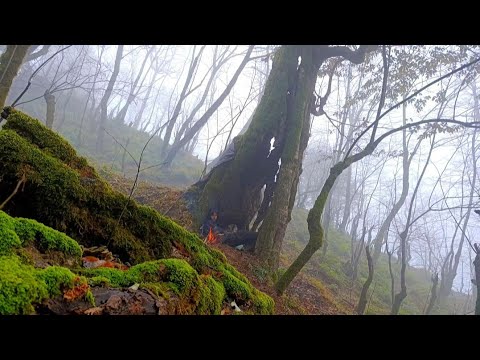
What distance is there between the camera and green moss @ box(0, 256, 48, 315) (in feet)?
3.97

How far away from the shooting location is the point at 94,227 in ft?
9.25

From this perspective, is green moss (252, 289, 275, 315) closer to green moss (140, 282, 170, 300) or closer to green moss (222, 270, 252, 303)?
green moss (222, 270, 252, 303)

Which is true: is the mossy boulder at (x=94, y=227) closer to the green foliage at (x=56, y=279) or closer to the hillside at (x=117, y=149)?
the green foliage at (x=56, y=279)

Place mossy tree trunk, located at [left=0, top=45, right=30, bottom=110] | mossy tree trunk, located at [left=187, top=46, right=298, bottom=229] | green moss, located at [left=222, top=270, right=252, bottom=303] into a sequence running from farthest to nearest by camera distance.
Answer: mossy tree trunk, located at [left=187, top=46, right=298, bottom=229] < mossy tree trunk, located at [left=0, top=45, right=30, bottom=110] < green moss, located at [left=222, top=270, right=252, bottom=303]

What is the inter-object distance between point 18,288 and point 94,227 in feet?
5.21

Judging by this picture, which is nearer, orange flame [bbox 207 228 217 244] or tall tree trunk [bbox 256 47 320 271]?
tall tree trunk [bbox 256 47 320 271]

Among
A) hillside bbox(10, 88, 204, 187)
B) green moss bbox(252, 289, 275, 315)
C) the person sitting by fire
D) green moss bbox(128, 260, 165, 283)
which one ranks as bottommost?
green moss bbox(252, 289, 275, 315)

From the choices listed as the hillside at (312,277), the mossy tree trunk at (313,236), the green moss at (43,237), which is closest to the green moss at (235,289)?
the green moss at (43,237)

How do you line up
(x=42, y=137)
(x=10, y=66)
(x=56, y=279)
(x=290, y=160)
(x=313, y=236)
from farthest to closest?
(x=290, y=160), (x=10, y=66), (x=313, y=236), (x=42, y=137), (x=56, y=279)

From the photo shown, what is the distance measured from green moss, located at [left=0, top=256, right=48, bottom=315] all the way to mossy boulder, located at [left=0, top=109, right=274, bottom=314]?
1.15 feet

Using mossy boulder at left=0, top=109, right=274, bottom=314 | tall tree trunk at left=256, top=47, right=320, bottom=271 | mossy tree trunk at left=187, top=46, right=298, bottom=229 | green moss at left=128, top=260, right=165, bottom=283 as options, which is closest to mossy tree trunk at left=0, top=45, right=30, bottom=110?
mossy boulder at left=0, top=109, right=274, bottom=314

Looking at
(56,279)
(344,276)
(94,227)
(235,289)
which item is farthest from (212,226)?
(344,276)

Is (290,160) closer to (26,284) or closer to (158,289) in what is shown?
(158,289)
